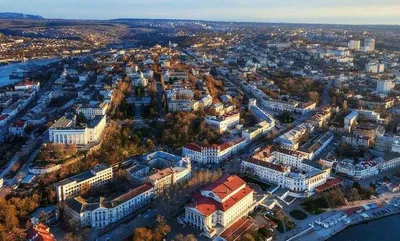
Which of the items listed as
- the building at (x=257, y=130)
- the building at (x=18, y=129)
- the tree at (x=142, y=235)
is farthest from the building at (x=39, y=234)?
the building at (x=257, y=130)

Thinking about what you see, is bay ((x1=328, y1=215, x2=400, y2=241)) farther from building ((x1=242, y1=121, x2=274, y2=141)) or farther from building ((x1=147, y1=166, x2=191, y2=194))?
building ((x1=242, y1=121, x2=274, y2=141))

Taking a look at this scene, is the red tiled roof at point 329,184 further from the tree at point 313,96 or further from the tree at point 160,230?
the tree at point 313,96

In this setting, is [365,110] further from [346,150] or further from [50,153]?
[50,153]

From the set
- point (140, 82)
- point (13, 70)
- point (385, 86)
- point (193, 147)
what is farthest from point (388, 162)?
point (13, 70)

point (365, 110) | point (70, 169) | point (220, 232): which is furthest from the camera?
point (365, 110)

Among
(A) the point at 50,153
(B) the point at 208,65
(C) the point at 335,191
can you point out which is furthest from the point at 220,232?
(B) the point at 208,65

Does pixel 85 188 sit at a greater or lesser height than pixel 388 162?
lesser

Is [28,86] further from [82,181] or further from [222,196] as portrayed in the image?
[222,196]
